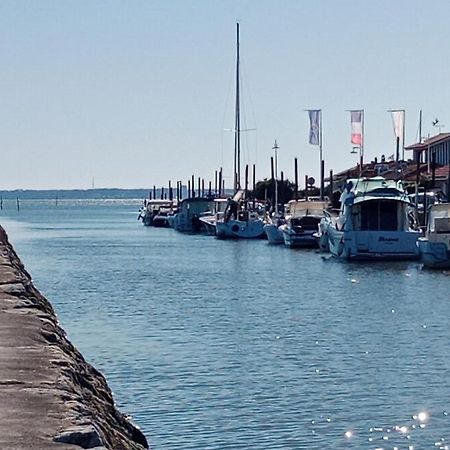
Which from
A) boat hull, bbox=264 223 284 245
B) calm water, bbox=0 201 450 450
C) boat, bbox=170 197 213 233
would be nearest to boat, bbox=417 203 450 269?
calm water, bbox=0 201 450 450

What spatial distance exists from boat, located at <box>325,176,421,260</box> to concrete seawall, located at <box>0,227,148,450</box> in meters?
38.5

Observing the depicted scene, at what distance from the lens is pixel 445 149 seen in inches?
3501

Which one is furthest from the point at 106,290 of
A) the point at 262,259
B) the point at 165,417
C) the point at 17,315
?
the point at 17,315

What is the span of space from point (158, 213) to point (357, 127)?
53.0 m

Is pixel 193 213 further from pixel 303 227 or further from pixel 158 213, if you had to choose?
pixel 303 227

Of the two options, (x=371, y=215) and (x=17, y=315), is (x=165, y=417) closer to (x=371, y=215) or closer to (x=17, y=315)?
(x=17, y=315)

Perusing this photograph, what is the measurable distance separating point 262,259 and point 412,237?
9.55 metres

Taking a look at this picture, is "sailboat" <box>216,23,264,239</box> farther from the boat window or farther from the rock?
the rock

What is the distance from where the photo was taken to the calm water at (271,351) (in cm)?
1587

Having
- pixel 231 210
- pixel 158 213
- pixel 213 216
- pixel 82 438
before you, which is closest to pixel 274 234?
pixel 231 210

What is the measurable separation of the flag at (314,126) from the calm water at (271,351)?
26.0 metres

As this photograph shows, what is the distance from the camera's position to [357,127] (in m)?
69.9

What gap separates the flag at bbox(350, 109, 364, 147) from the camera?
228 ft

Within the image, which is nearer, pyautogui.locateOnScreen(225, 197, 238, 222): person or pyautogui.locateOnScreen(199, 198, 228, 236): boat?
pyautogui.locateOnScreen(225, 197, 238, 222): person
